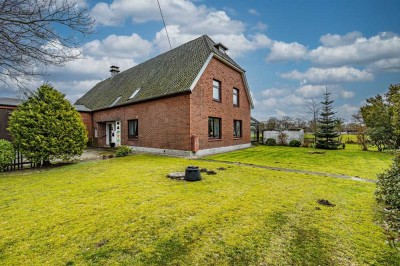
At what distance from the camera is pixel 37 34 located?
14.7 ft

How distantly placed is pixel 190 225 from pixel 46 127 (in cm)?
954

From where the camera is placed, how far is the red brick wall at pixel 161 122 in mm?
12562

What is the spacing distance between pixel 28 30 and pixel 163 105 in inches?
368

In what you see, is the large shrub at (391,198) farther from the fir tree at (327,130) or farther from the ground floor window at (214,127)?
the fir tree at (327,130)

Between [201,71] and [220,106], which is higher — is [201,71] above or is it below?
above

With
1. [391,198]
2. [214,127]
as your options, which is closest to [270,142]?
[214,127]

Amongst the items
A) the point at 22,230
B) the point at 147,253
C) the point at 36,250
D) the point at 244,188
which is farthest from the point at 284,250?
the point at 22,230

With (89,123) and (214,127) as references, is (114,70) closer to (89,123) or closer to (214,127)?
(89,123)

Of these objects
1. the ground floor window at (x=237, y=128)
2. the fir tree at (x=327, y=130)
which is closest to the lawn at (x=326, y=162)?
the ground floor window at (x=237, y=128)

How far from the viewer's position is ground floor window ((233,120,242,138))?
17455mm

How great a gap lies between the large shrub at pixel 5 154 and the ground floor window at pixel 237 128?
1424 cm

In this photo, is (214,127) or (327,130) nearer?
(214,127)

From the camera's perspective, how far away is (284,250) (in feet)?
9.18

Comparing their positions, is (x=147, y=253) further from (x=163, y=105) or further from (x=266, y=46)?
(x=266, y=46)
